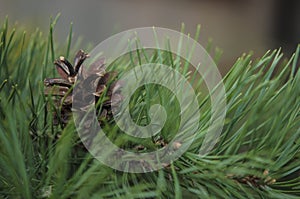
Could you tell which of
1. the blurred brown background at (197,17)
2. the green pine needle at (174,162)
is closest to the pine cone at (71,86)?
the green pine needle at (174,162)

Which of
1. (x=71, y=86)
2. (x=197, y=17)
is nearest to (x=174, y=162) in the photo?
(x=71, y=86)

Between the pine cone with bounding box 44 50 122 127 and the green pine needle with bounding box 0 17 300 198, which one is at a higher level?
the pine cone with bounding box 44 50 122 127

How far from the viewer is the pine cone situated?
0.66ft

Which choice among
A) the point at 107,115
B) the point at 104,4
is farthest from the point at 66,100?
the point at 104,4

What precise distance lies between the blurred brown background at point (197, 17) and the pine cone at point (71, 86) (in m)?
1.01

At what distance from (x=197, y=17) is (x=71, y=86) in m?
1.18

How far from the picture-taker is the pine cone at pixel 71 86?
20 centimetres

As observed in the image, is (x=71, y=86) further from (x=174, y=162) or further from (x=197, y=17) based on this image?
(x=197, y=17)

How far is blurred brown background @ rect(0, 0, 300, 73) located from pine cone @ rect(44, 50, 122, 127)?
1.01 meters

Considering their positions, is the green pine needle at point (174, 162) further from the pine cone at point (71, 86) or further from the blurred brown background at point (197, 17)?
the blurred brown background at point (197, 17)

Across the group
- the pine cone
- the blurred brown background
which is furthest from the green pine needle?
the blurred brown background

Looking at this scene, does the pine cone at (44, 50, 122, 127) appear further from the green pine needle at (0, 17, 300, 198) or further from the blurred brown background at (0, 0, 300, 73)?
the blurred brown background at (0, 0, 300, 73)

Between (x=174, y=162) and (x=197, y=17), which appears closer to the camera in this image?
(x=174, y=162)

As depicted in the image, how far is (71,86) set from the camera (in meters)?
0.21
